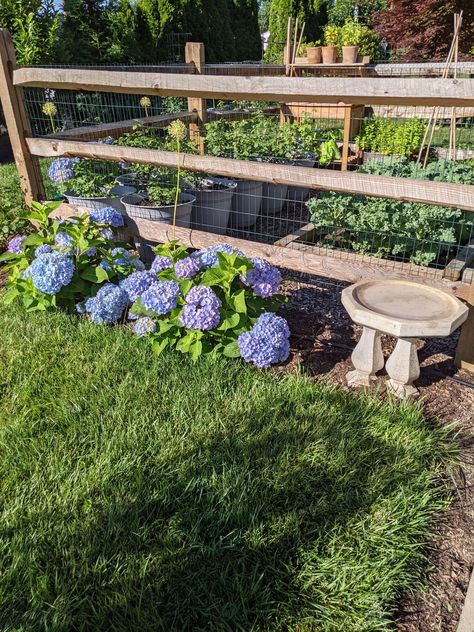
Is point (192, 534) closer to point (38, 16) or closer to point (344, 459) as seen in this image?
point (344, 459)

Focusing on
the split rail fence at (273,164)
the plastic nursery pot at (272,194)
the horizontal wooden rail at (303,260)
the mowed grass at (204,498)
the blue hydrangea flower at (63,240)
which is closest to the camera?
the mowed grass at (204,498)

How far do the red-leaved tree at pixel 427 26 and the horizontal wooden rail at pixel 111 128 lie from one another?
843cm

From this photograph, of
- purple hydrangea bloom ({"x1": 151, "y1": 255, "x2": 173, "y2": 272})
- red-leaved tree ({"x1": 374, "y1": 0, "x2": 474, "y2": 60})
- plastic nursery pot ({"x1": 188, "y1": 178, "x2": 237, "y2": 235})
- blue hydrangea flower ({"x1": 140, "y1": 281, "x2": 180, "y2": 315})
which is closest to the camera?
blue hydrangea flower ({"x1": 140, "y1": 281, "x2": 180, "y2": 315})

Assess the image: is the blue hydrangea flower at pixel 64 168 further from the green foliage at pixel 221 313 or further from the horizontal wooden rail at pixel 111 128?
the green foliage at pixel 221 313

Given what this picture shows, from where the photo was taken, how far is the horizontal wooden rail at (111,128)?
170 inches

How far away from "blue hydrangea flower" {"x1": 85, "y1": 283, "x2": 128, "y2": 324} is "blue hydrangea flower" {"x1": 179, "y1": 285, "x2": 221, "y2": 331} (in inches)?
25.0

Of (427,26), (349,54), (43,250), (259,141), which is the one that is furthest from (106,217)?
A: (427,26)

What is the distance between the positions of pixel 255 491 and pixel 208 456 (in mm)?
259

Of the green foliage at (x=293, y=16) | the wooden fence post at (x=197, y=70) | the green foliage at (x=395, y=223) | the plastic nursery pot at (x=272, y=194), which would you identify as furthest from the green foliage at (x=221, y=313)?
the green foliage at (x=293, y=16)

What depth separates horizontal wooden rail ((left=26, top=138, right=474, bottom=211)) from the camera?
2455 millimetres

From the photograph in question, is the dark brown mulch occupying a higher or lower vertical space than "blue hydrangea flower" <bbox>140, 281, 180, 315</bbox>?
lower

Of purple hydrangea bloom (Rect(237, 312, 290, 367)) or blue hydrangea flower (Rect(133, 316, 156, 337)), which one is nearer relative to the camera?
purple hydrangea bloom (Rect(237, 312, 290, 367))

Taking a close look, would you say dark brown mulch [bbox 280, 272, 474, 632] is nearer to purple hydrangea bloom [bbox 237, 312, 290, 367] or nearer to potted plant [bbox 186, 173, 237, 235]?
purple hydrangea bloom [bbox 237, 312, 290, 367]

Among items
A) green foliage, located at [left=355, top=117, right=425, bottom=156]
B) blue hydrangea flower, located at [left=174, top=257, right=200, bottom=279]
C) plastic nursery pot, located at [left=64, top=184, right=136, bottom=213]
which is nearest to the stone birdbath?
blue hydrangea flower, located at [left=174, top=257, right=200, bottom=279]
